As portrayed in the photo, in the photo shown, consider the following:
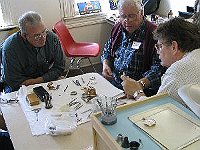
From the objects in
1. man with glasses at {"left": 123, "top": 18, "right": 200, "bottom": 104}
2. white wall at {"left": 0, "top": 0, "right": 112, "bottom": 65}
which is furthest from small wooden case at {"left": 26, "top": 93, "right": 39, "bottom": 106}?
white wall at {"left": 0, "top": 0, "right": 112, "bottom": 65}

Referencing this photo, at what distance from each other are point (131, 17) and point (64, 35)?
153 centimetres

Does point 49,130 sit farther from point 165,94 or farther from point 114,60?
point 114,60

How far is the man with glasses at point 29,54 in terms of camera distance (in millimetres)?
2104

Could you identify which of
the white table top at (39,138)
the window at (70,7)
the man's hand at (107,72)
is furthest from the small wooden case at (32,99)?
the window at (70,7)

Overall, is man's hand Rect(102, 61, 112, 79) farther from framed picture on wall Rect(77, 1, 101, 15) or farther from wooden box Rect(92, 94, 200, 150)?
framed picture on wall Rect(77, 1, 101, 15)

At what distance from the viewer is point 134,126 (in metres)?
0.91

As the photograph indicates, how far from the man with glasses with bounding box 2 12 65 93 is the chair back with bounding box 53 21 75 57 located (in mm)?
975

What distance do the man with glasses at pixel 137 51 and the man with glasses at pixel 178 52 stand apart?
0.48 m

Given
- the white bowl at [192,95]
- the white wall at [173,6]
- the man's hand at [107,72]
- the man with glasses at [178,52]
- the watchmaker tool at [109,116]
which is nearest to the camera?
the white bowl at [192,95]

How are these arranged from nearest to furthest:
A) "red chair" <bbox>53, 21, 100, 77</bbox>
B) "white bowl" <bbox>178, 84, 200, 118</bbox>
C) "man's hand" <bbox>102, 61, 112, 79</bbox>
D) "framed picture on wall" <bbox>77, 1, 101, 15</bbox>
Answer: "white bowl" <bbox>178, 84, 200, 118</bbox>
"man's hand" <bbox>102, 61, 112, 79</bbox>
"red chair" <bbox>53, 21, 100, 77</bbox>
"framed picture on wall" <bbox>77, 1, 101, 15</bbox>

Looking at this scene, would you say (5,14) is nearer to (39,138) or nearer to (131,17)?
(131,17)

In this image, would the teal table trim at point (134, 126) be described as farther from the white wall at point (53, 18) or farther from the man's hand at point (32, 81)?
the white wall at point (53, 18)

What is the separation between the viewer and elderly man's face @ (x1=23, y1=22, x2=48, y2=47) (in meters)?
2.09

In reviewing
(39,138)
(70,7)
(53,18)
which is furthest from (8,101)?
(70,7)
